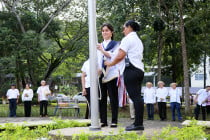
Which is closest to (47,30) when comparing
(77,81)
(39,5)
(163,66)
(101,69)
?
(39,5)

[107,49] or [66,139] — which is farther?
[107,49]

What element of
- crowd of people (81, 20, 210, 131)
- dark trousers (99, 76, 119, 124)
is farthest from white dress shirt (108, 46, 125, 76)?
dark trousers (99, 76, 119, 124)

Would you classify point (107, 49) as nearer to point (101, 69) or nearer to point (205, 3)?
point (101, 69)

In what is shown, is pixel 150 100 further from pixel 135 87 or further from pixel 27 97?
pixel 135 87

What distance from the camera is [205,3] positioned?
59.9 feet

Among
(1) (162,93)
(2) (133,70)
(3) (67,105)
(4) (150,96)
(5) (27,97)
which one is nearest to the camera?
(2) (133,70)

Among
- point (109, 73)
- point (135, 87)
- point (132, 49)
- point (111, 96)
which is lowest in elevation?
point (111, 96)

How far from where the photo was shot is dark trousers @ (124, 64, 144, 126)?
17.4ft

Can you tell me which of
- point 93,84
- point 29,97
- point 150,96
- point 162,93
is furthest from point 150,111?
point 93,84

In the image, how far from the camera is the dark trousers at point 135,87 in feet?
17.4

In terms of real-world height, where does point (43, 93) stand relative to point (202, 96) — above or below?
above

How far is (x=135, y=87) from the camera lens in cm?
534

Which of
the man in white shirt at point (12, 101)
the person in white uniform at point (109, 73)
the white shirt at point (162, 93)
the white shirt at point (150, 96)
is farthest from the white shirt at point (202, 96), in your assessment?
the person in white uniform at point (109, 73)

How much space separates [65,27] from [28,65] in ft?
23.2
